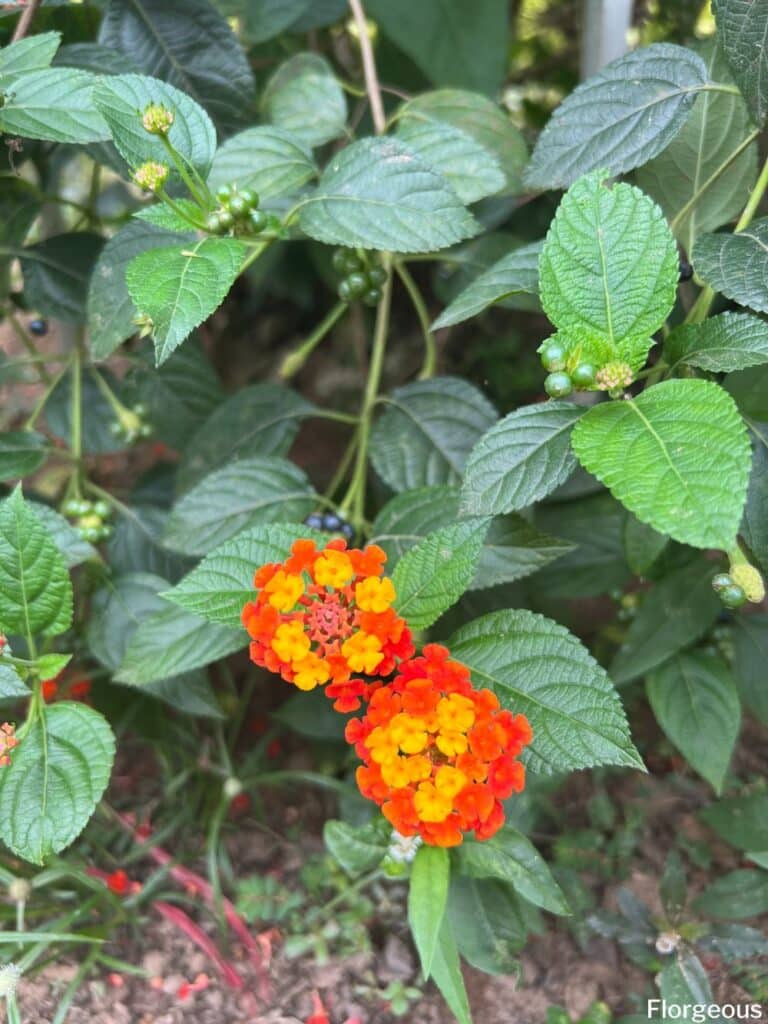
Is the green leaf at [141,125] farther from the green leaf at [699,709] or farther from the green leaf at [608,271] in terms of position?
the green leaf at [699,709]

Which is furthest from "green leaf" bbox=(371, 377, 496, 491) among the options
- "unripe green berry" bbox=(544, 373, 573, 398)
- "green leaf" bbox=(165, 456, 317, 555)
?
"unripe green berry" bbox=(544, 373, 573, 398)

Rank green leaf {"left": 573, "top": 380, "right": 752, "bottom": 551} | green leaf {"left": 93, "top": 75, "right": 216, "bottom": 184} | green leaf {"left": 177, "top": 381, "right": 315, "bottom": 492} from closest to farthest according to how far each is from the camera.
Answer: green leaf {"left": 573, "top": 380, "right": 752, "bottom": 551} → green leaf {"left": 93, "top": 75, "right": 216, "bottom": 184} → green leaf {"left": 177, "top": 381, "right": 315, "bottom": 492}

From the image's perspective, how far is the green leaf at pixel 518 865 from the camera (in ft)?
2.67

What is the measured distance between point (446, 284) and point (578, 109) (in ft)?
1.30

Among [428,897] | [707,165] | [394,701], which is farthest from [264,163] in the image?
[428,897]

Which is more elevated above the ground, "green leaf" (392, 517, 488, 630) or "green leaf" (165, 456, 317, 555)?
"green leaf" (392, 517, 488, 630)

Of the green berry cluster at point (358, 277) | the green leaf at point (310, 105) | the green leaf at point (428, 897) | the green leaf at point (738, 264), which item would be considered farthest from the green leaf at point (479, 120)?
the green leaf at point (428, 897)

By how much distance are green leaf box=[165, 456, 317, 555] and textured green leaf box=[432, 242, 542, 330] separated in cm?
27

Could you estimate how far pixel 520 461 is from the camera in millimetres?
778

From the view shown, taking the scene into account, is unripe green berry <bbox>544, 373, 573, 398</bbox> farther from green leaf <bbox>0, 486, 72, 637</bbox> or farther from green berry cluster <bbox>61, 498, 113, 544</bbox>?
green berry cluster <bbox>61, 498, 113, 544</bbox>

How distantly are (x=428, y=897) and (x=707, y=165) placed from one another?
0.81 meters

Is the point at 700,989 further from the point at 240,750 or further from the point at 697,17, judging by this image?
the point at 697,17

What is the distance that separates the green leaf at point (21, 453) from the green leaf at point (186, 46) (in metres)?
0.46

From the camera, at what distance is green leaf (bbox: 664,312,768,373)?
2.49 feet
